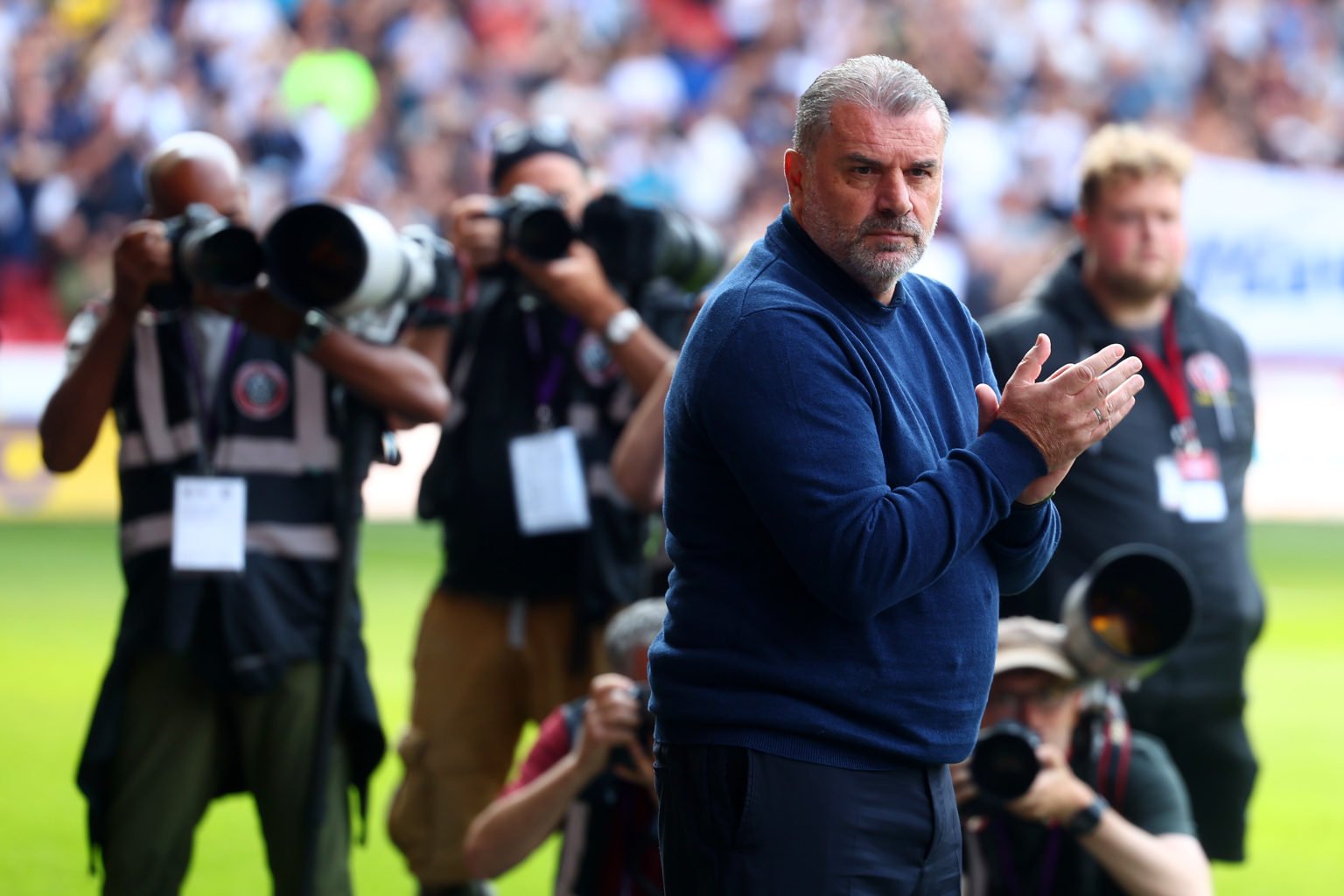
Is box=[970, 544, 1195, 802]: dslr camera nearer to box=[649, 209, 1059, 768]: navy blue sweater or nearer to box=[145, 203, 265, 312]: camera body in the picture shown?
box=[649, 209, 1059, 768]: navy blue sweater

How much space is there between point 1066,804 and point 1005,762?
0.16 metres

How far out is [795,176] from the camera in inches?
89.4

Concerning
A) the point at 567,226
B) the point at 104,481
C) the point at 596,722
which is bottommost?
the point at 104,481

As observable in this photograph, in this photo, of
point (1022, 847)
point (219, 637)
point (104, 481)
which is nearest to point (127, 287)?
point (219, 637)

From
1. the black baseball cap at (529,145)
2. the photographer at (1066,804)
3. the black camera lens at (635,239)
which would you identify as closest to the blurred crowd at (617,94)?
the black baseball cap at (529,145)

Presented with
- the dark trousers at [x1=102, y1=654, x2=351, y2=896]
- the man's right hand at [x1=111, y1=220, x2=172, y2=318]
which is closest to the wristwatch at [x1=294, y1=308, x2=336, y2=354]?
the man's right hand at [x1=111, y1=220, x2=172, y2=318]

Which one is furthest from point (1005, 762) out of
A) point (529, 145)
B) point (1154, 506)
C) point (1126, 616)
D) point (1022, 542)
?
point (529, 145)

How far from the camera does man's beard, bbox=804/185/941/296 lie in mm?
2162

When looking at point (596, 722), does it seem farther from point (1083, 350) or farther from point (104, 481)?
point (104, 481)

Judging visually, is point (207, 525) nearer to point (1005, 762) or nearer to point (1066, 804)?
point (1005, 762)

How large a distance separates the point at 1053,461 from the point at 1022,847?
1392 millimetres

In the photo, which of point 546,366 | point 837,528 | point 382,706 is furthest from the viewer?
point 382,706

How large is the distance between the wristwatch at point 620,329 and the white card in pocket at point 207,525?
0.94m

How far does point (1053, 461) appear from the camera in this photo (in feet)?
7.07
